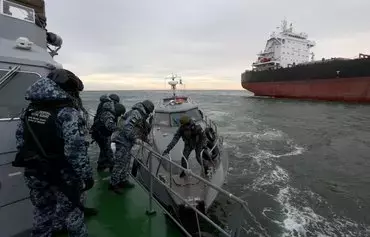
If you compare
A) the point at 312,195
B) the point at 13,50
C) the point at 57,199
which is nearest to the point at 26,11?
the point at 13,50

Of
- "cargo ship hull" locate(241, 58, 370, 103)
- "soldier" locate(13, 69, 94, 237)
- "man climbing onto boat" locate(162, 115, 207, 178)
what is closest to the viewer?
"soldier" locate(13, 69, 94, 237)

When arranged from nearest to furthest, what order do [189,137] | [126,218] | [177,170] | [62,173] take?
[62,173], [126,218], [189,137], [177,170]

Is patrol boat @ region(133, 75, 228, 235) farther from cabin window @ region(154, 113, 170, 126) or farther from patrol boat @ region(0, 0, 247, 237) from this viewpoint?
patrol boat @ region(0, 0, 247, 237)

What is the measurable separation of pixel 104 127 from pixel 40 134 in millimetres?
3555

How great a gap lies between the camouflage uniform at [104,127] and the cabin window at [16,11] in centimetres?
207

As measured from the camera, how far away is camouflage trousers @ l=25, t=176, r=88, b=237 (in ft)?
10.5

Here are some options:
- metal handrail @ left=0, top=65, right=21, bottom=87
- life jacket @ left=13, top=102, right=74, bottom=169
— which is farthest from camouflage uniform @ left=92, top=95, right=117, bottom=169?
life jacket @ left=13, top=102, right=74, bottom=169

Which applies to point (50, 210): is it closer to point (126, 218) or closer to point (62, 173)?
point (62, 173)

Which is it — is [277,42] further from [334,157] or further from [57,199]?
[57,199]

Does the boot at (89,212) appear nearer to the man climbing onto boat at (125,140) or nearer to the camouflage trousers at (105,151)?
the man climbing onto boat at (125,140)

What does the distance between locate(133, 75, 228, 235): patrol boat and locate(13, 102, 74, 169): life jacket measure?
1682 millimetres

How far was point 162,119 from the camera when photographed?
11.5 meters

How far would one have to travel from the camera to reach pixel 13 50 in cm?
402

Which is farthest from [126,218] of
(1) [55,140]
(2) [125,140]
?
(1) [55,140]
